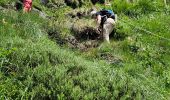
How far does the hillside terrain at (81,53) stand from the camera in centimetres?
729

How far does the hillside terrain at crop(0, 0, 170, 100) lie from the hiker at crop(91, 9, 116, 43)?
21 centimetres

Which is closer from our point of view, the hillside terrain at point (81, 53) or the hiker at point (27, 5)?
the hillside terrain at point (81, 53)

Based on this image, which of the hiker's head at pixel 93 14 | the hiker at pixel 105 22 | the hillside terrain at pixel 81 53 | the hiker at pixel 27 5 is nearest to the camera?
the hillside terrain at pixel 81 53

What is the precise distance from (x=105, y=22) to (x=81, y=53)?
222 cm

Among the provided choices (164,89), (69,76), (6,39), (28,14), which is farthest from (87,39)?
(69,76)

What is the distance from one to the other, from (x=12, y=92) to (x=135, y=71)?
13.0 ft

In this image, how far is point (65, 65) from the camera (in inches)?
308

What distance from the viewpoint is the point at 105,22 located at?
43.4ft

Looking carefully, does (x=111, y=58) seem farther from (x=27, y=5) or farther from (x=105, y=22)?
(x=27, y=5)

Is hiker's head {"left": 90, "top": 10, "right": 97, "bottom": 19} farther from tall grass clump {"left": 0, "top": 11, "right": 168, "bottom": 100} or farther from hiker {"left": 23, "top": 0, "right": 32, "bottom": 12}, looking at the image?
tall grass clump {"left": 0, "top": 11, "right": 168, "bottom": 100}

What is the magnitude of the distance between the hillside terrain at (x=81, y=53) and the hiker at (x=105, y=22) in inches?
8.3

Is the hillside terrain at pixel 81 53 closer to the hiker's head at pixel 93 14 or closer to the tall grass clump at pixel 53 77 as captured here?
the tall grass clump at pixel 53 77

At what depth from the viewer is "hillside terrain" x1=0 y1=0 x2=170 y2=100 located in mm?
7285

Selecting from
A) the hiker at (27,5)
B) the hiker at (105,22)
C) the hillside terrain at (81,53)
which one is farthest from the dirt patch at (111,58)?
the hiker at (27,5)
